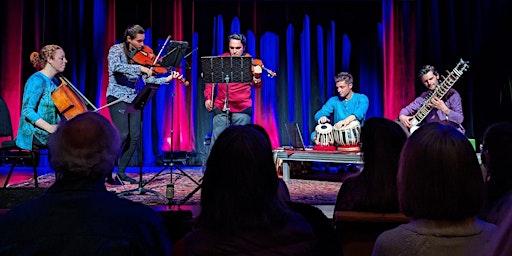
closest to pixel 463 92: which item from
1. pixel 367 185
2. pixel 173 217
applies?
pixel 367 185

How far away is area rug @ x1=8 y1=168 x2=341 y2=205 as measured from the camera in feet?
14.6

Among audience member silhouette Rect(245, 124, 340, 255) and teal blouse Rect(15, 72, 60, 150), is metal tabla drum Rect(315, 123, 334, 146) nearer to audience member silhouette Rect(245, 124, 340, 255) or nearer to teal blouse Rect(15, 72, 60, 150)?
teal blouse Rect(15, 72, 60, 150)

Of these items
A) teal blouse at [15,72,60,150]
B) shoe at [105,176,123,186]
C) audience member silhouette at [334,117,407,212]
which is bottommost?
shoe at [105,176,123,186]

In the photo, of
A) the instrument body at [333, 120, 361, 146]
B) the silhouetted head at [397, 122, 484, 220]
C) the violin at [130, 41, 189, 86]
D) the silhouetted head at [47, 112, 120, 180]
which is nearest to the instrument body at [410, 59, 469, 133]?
the instrument body at [333, 120, 361, 146]

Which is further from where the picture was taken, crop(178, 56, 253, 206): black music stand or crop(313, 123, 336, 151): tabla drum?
crop(313, 123, 336, 151): tabla drum

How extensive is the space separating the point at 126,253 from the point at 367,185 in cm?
113

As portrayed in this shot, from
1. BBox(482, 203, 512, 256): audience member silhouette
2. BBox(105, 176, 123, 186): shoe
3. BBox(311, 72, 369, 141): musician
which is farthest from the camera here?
BBox(311, 72, 369, 141): musician

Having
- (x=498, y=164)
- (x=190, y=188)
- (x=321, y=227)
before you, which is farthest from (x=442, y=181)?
(x=190, y=188)

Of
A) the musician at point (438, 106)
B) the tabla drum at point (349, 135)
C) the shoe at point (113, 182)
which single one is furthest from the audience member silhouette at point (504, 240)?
the tabla drum at point (349, 135)

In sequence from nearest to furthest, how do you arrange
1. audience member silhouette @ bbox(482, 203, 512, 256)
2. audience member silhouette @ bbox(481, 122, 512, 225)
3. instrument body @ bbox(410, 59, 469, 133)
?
audience member silhouette @ bbox(482, 203, 512, 256) → audience member silhouette @ bbox(481, 122, 512, 225) → instrument body @ bbox(410, 59, 469, 133)

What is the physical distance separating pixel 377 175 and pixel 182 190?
332cm

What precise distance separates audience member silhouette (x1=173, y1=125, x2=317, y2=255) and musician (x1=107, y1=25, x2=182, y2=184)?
12.3 feet

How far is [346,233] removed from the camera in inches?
80.0

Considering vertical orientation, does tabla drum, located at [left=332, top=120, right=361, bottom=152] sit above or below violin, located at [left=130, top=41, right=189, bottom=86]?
below
